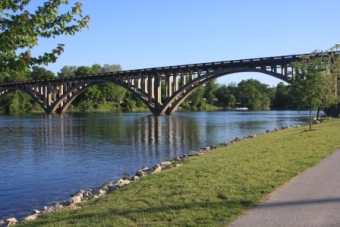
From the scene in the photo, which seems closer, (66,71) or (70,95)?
(70,95)

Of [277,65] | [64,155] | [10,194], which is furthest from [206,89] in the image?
[10,194]

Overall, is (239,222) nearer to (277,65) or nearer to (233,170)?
(233,170)

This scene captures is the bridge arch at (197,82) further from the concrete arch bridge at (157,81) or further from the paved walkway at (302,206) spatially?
the paved walkway at (302,206)

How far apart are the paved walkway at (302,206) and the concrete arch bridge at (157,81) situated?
38.2m

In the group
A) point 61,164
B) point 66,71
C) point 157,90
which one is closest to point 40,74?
point 66,71

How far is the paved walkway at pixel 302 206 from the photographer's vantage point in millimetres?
6258

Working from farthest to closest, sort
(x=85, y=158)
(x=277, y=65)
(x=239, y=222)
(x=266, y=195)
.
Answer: (x=277, y=65) < (x=85, y=158) < (x=266, y=195) < (x=239, y=222)

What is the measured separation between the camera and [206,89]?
148625mm

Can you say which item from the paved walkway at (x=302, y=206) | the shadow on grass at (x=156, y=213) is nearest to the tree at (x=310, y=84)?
the paved walkway at (x=302, y=206)

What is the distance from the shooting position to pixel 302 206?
7.09 m

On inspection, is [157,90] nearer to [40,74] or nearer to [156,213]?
[156,213]

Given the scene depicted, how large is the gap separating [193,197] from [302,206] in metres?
2.04

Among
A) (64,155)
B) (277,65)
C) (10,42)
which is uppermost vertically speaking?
(277,65)

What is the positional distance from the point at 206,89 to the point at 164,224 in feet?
470
